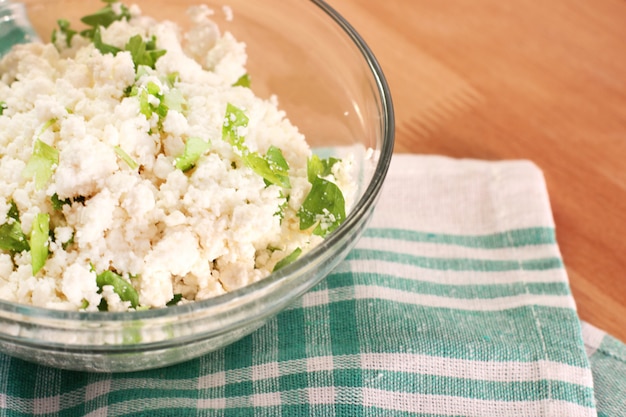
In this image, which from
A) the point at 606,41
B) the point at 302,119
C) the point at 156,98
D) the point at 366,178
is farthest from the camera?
the point at 606,41

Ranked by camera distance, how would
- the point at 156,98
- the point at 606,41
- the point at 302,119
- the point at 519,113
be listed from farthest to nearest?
the point at 606,41 < the point at 519,113 < the point at 302,119 < the point at 156,98

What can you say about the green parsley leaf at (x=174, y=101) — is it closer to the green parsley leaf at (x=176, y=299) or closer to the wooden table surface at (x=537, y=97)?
the green parsley leaf at (x=176, y=299)

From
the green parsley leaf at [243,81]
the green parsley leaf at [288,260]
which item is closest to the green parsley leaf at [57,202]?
the green parsley leaf at [288,260]

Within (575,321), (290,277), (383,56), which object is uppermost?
(290,277)

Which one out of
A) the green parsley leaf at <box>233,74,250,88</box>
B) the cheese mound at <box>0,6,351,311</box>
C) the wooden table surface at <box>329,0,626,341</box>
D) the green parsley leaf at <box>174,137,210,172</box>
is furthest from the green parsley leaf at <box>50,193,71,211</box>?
the wooden table surface at <box>329,0,626,341</box>

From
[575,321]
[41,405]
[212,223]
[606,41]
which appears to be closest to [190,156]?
[212,223]

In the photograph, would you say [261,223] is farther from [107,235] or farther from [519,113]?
[519,113]
